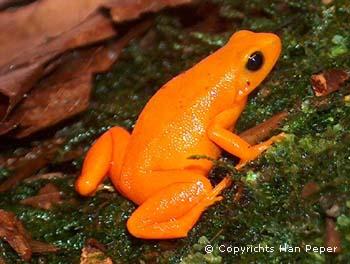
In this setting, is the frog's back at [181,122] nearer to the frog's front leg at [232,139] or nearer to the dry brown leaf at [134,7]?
the frog's front leg at [232,139]

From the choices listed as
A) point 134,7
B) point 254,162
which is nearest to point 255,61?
point 254,162

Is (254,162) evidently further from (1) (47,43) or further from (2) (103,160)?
(1) (47,43)

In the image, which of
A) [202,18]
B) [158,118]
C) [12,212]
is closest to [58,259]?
[12,212]

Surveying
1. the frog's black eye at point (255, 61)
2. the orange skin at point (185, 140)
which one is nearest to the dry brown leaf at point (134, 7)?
the orange skin at point (185, 140)

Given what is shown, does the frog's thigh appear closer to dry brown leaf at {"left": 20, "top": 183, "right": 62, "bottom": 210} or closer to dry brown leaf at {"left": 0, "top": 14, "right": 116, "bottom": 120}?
dry brown leaf at {"left": 20, "top": 183, "right": 62, "bottom": 210}

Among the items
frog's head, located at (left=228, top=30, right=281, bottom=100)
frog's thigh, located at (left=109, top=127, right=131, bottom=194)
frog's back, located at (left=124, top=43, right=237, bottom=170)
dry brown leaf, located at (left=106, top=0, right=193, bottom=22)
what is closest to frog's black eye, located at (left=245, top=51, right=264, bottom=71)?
frog's head, located at (left=228, top=30, right=281, bottom=100)

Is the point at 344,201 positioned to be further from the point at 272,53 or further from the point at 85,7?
the point at 85,7

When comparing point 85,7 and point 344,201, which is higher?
point 85,7

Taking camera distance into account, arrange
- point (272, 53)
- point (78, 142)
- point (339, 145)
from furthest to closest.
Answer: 1. point (78, 142)
2. point (272, 53)
3. point (339, 145)
